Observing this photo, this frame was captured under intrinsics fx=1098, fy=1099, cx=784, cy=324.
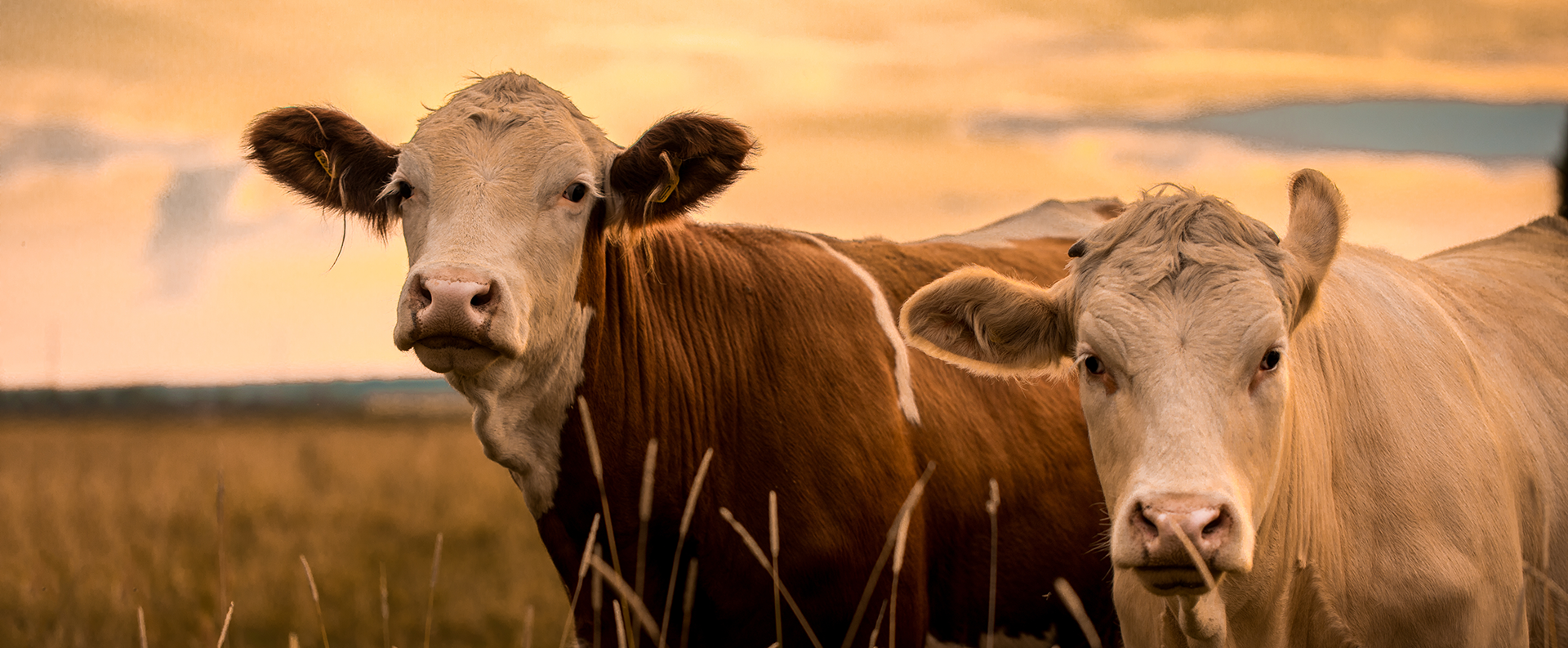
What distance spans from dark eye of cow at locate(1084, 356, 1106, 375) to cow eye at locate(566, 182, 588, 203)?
2.14 m

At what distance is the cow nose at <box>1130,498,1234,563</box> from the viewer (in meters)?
2.49

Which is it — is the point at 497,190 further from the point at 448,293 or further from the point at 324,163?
the point at 324,163

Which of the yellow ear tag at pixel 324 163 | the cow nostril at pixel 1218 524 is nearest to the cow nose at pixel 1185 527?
the cow nostril at pixel 1218 524

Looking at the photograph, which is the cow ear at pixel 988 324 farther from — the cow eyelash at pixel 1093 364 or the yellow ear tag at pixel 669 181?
the yellow ear tag at pixel 669 181

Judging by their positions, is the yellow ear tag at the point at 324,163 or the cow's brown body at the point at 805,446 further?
the yellow ear tag at the point at 324,163

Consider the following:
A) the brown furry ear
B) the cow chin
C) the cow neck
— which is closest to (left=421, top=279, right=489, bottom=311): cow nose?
the cow chin

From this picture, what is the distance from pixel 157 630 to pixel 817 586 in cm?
477

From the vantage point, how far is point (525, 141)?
Result: 4277mm

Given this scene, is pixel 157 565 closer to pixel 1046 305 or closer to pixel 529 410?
pixel 529 410

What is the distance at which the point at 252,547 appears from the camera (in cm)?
999

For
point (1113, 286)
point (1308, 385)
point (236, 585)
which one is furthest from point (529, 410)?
point (236, 585)

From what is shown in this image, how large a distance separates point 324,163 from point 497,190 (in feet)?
4.19

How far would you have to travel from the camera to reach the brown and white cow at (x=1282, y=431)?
2730 mm

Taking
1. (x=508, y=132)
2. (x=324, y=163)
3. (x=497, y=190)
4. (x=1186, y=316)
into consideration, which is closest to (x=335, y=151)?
(x=324, y=163)
